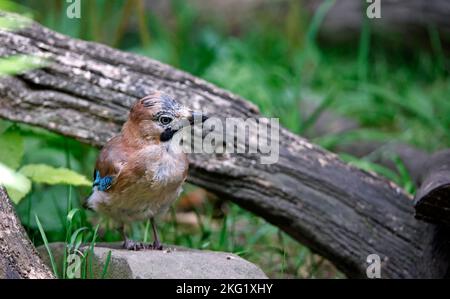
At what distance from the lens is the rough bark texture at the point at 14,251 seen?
313 centimetres

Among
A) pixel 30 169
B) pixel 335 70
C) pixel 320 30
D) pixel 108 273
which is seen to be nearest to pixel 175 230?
pixel 30 169

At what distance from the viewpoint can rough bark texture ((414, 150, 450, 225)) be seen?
384 centimetres

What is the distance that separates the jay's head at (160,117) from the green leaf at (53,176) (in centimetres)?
47

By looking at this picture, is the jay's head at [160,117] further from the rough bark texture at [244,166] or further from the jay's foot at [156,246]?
the jay's foot at [156,246]

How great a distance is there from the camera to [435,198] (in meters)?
3.88

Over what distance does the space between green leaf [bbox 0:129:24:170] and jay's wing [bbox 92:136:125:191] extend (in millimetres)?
572

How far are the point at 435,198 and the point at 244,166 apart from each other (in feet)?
3.80

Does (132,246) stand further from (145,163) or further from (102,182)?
(145,163)

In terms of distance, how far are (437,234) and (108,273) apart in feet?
6.35

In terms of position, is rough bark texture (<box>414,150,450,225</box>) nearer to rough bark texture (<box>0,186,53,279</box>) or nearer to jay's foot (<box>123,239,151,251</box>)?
jay's foot (<box>123,239,151,251</box>)

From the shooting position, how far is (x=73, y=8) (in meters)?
5.72

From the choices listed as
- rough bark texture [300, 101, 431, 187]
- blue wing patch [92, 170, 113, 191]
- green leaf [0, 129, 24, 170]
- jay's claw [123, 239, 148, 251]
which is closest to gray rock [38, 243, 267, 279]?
jay's claw [123, 239, 148, 251]

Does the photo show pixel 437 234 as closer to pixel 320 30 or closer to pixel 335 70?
pixel 335 70

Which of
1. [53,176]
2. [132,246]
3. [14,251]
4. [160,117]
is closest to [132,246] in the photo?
[132,246]
